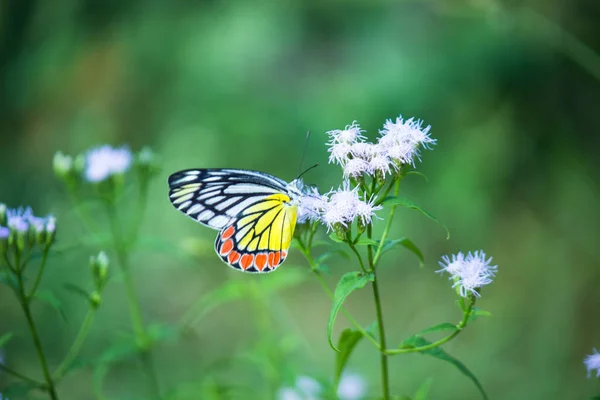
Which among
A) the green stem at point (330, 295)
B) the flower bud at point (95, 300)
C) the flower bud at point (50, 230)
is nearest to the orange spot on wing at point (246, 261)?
the green stem at point (330, 295)

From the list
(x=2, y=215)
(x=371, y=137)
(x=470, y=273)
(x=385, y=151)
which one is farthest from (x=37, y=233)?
(x=371, y=137)

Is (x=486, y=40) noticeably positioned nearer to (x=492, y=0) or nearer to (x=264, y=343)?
(x=492, y=0)

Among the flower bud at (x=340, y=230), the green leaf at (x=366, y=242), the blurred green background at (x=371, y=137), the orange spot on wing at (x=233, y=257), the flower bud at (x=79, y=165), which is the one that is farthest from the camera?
the blurred green background at (x=371, y=137)

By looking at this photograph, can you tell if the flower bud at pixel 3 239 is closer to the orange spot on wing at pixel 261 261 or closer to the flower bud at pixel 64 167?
the flower bud at pixel 64 167

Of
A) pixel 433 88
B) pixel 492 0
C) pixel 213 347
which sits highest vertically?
pixel 433 88

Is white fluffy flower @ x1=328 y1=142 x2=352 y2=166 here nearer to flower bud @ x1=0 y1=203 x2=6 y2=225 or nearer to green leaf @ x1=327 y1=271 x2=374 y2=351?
green leaf @ x1=327 y1=271 x2=374 y2=351

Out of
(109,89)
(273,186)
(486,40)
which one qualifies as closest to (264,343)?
(273,186)
